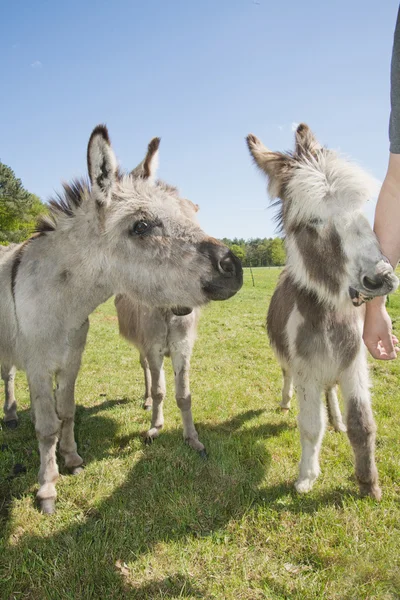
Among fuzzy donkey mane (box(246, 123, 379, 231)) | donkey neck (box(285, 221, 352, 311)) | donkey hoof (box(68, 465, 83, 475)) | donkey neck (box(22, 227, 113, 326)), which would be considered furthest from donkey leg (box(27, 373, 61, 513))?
fuzzy donkey mane (box(246, 123, 379, 231))

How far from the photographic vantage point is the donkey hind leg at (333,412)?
4590 millimetres

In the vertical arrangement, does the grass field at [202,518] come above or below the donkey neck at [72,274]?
below

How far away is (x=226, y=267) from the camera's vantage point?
2756 mm

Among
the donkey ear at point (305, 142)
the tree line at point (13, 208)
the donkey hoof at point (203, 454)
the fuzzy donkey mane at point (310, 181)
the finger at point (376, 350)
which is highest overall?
the tree line at point (13, 208)

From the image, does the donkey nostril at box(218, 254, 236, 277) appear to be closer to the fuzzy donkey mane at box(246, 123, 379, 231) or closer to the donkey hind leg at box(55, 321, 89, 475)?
the fuzzy donkey mane at box(246, 123, 379, 231)

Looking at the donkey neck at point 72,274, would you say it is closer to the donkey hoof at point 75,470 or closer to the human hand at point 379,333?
the donkey hoof at point 75,470

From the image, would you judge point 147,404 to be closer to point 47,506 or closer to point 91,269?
point 47,506

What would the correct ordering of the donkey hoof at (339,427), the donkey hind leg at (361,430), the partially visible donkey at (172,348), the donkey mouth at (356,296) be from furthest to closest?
the donkey hoof at (339,427) → the partially visible donkey at (172,348) → the donkey hind leg at (361,430) → the donkey mouth at (356,296)

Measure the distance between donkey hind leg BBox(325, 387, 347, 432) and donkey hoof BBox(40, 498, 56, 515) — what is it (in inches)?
133

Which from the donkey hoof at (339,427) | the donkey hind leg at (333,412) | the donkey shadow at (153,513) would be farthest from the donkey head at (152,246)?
the donkey hoof at (339,427)

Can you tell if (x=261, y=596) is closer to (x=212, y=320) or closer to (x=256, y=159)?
(x=256, y=159)

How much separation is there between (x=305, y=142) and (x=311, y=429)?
2.81m

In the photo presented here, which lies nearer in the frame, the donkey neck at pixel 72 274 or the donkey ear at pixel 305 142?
the donkey neck at pixel 72 274

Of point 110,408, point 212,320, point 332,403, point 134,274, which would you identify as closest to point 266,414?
point 332,403
